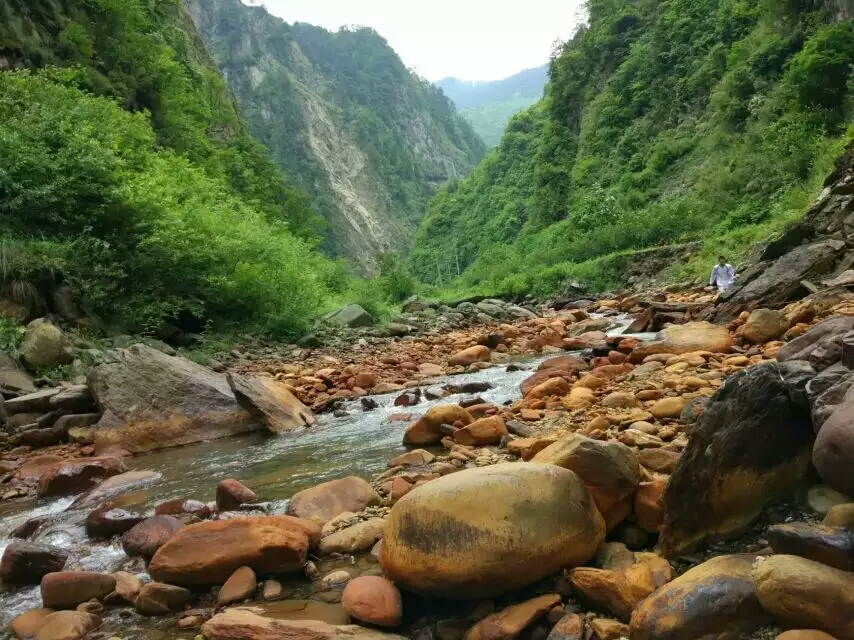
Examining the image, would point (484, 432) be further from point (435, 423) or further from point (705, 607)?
point (705, 607)

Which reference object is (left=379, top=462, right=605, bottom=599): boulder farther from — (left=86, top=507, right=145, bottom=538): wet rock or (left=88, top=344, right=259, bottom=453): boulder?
(left=88, top=344, right=259, bottom=453): boulder

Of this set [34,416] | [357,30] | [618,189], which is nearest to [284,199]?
[618,189]

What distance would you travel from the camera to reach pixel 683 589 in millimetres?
2266

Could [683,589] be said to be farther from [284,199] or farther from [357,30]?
[357,30]

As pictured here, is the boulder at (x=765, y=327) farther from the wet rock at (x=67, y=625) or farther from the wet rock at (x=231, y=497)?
the wet rock at (x=67, y=625)

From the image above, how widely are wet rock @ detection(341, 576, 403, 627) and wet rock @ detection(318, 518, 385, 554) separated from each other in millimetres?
558

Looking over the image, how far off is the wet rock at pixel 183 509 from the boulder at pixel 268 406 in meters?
2.81

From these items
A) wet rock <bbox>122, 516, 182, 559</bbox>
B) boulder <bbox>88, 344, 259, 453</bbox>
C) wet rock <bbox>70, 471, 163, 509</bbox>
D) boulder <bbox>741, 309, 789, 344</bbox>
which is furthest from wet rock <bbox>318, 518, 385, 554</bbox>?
boulder <bbox>741, 309, 789, 344</bbox>

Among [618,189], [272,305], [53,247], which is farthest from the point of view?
[618,189]

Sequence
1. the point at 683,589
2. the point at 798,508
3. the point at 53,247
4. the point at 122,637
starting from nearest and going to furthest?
the point at 683,589 < the point at 798,508 < the point at 122,637 < the point at 53,247

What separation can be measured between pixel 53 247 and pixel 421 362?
702 centimetres

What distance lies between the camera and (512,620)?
2508 mm

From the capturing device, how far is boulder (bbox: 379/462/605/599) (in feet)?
8.66

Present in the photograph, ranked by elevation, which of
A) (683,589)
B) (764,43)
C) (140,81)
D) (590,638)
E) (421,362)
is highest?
(140,81)
